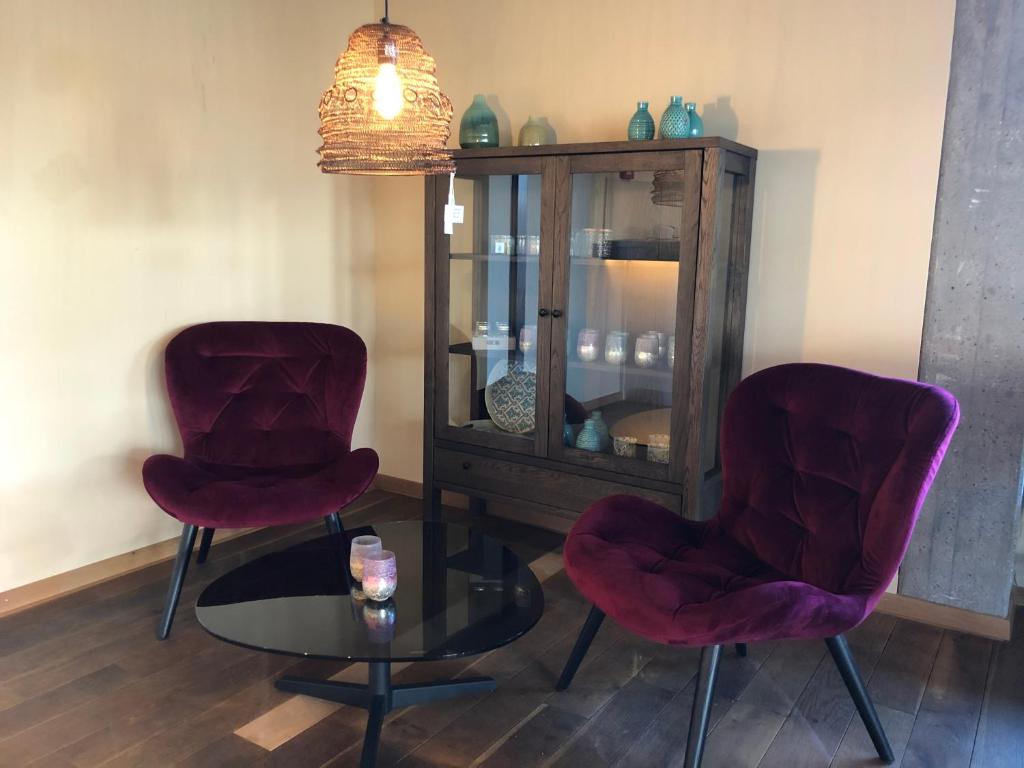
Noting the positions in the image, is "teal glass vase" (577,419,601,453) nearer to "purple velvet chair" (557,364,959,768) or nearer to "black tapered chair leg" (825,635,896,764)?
"purple velvet chair" (557,364,959,768)

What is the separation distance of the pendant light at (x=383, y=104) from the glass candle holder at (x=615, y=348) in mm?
1037

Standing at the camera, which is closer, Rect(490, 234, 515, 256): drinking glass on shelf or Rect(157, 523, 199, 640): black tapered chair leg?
Rect(157, 523, 199, 640): black tapered chair leg

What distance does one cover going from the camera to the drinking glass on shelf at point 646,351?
8.84ft

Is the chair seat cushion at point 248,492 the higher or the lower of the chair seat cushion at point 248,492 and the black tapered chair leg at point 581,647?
the higher

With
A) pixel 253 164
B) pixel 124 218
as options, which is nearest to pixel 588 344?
pixel 253 164

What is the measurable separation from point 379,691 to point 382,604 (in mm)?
278

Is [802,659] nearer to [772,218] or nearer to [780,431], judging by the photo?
[780,431]

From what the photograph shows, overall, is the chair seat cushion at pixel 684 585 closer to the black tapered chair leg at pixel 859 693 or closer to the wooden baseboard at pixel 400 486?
the black tapered chair leg at pixel 859 693

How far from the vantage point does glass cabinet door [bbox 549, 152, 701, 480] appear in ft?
8.39

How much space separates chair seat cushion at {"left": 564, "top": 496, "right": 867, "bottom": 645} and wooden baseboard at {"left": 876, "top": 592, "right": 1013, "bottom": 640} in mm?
812

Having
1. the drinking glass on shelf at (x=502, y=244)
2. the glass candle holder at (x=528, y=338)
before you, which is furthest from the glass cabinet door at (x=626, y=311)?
the drinking glass on shelf at (x=502, y=244)

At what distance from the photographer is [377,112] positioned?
1.88 m

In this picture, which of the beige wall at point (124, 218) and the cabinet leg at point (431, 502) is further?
the cabinet leg at point (431, 502)

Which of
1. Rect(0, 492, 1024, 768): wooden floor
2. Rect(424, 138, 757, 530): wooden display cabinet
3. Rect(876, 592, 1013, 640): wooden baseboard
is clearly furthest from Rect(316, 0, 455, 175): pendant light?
Rect(876, 592, 1013, 640): wooden baseboard
